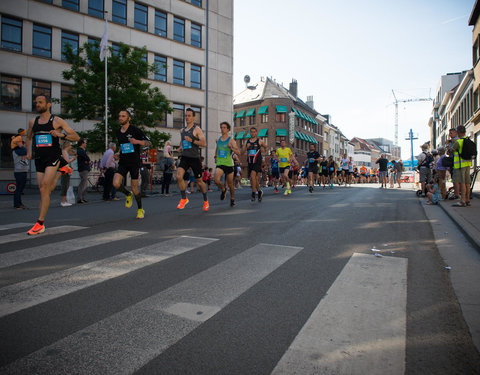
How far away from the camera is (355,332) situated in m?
2.30

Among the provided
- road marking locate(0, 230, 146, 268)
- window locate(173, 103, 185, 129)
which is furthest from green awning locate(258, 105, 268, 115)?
road marking locate(0, 230, 146, 268)

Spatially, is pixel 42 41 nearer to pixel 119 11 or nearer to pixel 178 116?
pixel 119 11

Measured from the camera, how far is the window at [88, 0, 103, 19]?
2641cm

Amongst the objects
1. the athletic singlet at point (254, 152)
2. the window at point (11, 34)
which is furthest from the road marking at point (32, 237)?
the window at point (11, 34)

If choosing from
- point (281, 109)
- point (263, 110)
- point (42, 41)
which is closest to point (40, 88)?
point (42, 41)

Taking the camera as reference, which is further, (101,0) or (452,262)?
(101,0)

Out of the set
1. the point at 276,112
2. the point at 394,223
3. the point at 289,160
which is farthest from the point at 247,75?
the point at 394,223

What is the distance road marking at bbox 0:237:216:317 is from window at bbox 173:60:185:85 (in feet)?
95.2

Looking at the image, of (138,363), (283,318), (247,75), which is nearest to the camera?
(138,363)

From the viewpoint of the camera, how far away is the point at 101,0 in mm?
26906

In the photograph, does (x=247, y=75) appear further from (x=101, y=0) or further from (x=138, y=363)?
(x=138, y=363)

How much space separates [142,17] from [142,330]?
31432 millimetres

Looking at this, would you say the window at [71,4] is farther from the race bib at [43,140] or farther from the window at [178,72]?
the race bib at [43,140]

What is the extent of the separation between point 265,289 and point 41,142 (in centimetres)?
456
